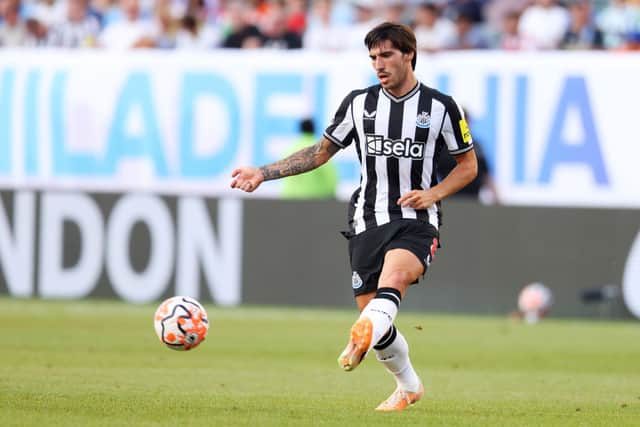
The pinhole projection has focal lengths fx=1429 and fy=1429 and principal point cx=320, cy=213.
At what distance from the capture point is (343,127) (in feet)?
28.9

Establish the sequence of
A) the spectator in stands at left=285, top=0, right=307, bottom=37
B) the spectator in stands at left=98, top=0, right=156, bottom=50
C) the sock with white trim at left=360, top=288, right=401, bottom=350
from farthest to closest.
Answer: the spectator in stands at left=98, top=0, right=156, bottom=50 → the spectator in stands at left=285, top=0, right=307, bottom=37 → the sock with white trim at left=360, top=288, right=401, bottom=350

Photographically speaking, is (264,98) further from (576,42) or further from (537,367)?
(537,367)

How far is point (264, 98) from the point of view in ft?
65.9

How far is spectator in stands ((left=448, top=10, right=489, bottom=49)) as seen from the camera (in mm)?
20500

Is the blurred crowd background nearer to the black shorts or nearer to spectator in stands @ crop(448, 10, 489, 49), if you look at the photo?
spectator in stands @ crop(448, 10, 489, 49)

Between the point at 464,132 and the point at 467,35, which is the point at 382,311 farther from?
the point at 467,35

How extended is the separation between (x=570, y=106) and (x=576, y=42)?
4.11 feet

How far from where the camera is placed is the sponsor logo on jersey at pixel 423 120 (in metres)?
8.59

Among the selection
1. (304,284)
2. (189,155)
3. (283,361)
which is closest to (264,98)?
(189,155)

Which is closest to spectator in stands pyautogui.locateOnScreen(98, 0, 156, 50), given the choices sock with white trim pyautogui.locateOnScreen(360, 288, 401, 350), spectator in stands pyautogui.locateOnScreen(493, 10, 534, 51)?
spectator in stands pyautogui.locateOnScreen(493, 10, 534, 51)

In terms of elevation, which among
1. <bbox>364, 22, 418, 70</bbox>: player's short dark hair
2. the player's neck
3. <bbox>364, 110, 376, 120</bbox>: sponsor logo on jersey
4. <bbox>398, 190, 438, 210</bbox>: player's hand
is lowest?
<bbox>398, 190, 438, 210</bbox>: player's hand

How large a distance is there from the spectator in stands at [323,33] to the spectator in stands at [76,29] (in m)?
3.33

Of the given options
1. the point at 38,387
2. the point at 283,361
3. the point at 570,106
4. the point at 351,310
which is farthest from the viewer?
the point at 570,106

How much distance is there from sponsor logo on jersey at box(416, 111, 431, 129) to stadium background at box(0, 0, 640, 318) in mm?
9035
